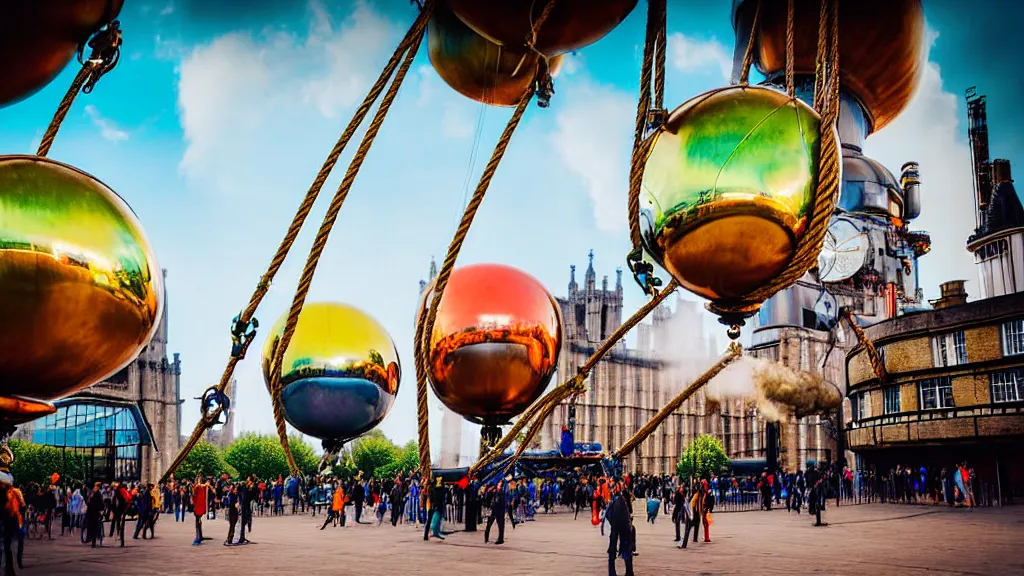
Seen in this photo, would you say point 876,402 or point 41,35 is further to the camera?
point 876,402

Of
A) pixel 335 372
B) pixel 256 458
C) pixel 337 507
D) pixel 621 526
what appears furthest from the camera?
pixel 256 458

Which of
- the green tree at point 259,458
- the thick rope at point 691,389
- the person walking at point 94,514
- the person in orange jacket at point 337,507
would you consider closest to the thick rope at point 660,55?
the thick rope at point 691,389

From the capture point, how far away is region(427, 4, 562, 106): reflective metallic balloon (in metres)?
3.03

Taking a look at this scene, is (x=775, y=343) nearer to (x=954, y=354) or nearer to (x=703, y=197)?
(x=954, y=354)

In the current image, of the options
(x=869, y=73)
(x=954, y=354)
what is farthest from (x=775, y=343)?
(x=869, y=73)

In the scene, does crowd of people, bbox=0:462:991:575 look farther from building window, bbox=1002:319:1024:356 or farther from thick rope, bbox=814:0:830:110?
building window, bbox=1002:319:1024:356

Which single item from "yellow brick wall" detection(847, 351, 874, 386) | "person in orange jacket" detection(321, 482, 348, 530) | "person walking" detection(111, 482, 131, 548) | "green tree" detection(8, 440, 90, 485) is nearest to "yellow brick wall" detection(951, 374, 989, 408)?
"yellow brick wall" detection(847, 351, 874, 386)

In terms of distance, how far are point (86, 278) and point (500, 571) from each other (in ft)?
36.0

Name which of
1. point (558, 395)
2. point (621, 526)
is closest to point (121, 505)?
point (621, 526)

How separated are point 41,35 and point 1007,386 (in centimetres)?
3177

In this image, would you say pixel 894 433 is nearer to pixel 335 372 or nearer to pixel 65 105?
pixel 335 372

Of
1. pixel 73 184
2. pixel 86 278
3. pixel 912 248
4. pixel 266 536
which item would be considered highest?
pixel 912 248

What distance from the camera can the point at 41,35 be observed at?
194 cm

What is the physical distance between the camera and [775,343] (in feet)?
193
